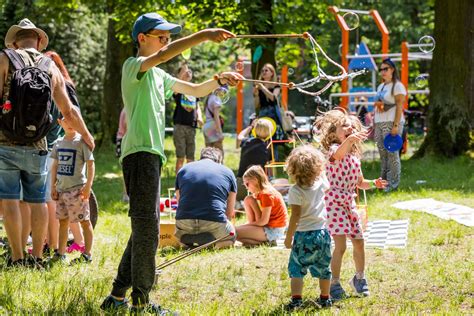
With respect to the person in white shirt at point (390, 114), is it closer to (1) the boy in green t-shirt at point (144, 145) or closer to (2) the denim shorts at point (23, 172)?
(2) the denim shorts at point (23, 172)

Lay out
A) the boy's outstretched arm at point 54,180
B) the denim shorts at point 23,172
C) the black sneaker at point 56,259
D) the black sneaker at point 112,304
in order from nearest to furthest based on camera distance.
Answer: the black sneaker at point 112,304
the denim shorts at point 23,172
the black sneaker at point 56,259
the boy's outstretched arm at point 54,180

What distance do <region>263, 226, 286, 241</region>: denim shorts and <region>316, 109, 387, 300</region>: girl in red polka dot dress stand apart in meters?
2.34

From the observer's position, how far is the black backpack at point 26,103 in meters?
5.96

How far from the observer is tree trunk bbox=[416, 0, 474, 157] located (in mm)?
14180

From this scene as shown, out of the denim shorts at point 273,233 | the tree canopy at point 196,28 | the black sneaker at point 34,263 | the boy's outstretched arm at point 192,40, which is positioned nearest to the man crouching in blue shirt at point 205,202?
the denim shorts at point 273,233

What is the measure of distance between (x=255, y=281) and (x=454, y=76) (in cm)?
887

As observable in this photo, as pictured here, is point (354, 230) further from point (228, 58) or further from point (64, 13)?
point (228, 58)

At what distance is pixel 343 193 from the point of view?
239 inches

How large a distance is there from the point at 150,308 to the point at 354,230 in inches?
69.0

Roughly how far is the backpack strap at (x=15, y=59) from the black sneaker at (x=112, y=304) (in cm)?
193

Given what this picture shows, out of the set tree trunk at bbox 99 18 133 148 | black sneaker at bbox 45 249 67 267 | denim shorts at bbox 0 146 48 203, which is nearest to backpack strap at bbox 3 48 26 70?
denim shorts at bbox 0 146 48 203

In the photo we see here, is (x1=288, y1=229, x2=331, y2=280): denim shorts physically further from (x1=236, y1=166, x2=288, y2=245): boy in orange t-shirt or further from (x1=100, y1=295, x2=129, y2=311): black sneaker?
(x1=236, y1=166, x2=288, y2=245): boy in orange t-shirt

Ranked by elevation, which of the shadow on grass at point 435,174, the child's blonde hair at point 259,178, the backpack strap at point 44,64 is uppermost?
the backpack strap at point 44,64

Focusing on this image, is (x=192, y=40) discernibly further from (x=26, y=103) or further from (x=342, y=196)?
(x=342, y=196)
